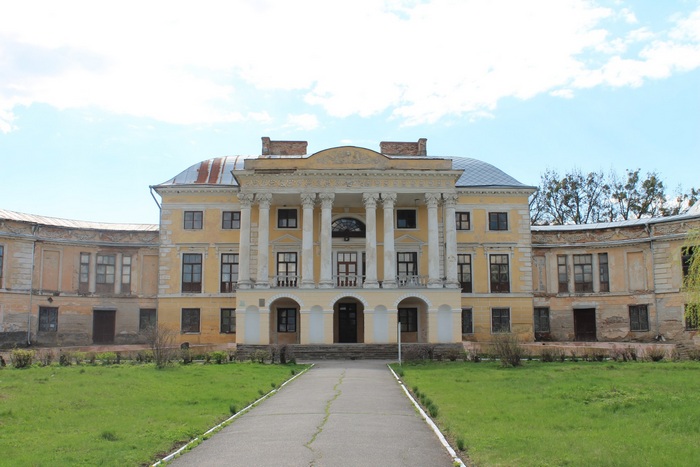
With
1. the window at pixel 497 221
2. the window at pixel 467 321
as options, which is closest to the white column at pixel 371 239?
the window at pixel 467 321

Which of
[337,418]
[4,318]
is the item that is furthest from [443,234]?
[337,418]

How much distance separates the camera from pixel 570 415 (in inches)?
518

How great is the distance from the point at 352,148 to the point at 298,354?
11615 mm

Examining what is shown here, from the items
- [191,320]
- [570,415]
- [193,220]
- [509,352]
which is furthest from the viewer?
[193,220]

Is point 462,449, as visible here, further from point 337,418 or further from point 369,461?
point 337,418

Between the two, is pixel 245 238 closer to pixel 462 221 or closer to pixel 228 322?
pixel 228 322

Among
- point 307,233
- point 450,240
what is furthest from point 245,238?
point 450,240

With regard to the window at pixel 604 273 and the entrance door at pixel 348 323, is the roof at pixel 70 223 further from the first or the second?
the window at pixel 604 273

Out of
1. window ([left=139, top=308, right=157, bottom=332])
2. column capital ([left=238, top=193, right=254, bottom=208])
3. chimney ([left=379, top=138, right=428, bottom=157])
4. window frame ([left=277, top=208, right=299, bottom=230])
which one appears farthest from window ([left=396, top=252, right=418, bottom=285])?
window ([left=139, top=308, right=157, bottom=332])

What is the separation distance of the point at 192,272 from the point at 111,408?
89.4ft

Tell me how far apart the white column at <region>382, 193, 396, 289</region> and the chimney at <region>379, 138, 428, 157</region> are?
725 centimetres

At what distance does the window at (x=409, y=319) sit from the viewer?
3991 centimetres

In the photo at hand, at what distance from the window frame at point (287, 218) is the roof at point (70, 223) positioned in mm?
8673

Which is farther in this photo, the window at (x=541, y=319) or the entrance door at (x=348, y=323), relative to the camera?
the window at (x=541, y=319)
